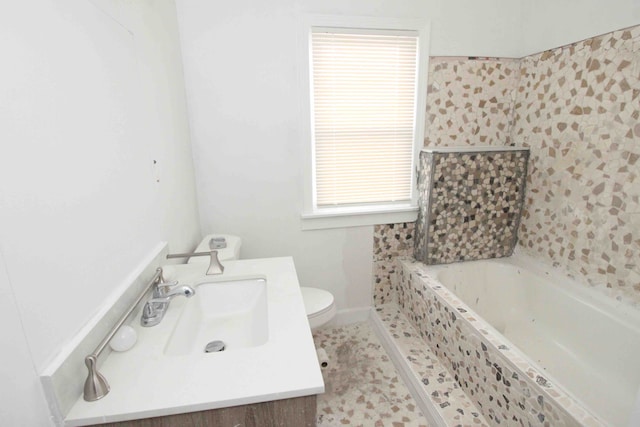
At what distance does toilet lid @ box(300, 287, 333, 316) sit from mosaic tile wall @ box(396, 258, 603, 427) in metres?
0.63

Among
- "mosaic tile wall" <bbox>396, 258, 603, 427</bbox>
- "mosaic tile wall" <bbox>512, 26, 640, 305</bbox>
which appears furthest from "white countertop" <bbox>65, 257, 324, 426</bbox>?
"mosaic tile wall" <bbox>512, 26, 640, 305</bbox>

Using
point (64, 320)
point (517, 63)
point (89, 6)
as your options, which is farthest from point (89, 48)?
point (517, 63)

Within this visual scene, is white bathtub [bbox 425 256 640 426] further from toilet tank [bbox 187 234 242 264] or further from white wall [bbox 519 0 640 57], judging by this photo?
white wall [bbox 519 0 640 57]

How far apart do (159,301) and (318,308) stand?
893mm

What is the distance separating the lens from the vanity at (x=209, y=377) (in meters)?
0.76

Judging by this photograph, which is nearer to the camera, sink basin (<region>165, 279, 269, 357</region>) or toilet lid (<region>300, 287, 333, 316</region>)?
sink basin (<region>165, 279, 269, 357</region>)

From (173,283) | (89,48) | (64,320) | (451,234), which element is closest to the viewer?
(64,320)

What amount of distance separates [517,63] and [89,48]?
244 centimetres

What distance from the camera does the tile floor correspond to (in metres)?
1.65

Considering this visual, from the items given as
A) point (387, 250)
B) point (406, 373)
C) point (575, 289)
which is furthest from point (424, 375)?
point (575, 289)

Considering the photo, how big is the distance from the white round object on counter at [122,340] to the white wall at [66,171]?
3.9 inches

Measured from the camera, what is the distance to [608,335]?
1.65m

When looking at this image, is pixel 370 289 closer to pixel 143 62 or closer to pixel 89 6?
pixel 143 62

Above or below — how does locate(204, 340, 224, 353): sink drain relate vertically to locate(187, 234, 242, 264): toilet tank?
below
